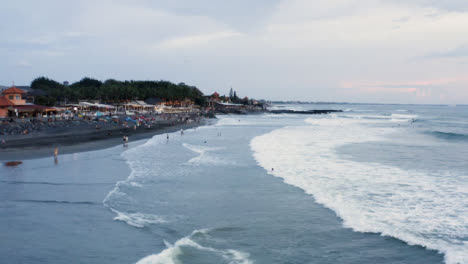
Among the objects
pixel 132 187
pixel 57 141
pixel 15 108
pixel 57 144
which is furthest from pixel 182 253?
pixel 15 108

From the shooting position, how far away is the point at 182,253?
29.0 ft

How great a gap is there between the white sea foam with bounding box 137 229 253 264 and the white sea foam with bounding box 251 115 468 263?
161 inches

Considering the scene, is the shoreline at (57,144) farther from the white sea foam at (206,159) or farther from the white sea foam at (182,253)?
the white sea foam at (182,253)

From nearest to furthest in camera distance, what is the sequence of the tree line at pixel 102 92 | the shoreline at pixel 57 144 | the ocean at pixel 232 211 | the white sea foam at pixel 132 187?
the ocean at pixel 232 211
the white sea foam at pixel 132 187
the shoreline at pixel 57 144
the tree line at pixel 102 92

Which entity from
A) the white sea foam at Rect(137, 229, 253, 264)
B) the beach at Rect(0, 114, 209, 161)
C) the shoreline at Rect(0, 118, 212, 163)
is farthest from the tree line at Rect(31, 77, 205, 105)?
the white sea foam at Rect(137, 229, 253, 264)

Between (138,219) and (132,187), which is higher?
(132,187)

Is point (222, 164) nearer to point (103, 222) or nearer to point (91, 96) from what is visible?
point (103, 222)

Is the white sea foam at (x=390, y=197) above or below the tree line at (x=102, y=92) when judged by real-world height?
below

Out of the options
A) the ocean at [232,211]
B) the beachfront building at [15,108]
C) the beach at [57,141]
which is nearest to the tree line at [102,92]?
the beachfront building at [15,108]

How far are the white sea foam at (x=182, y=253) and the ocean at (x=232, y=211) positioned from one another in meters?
0.05

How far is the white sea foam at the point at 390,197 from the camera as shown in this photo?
33.9 feet

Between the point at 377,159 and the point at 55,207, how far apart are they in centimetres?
1956

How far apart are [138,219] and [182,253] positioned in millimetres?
2980

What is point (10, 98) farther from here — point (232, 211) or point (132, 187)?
point (232, 211)
